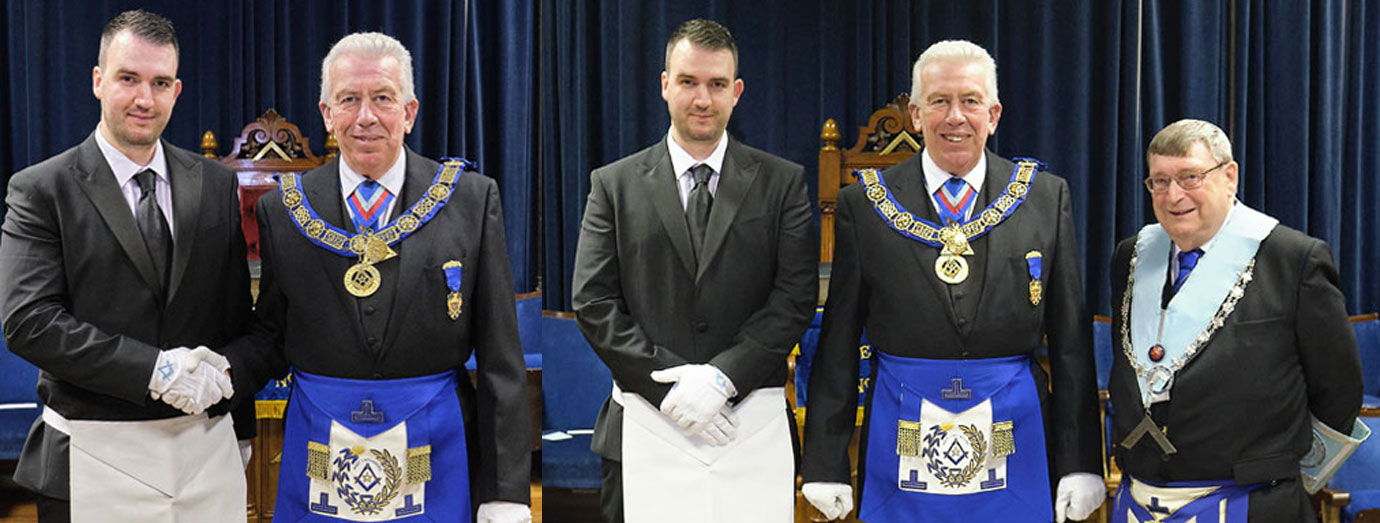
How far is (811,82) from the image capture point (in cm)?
530

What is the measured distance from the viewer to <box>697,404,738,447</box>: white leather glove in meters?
2.40

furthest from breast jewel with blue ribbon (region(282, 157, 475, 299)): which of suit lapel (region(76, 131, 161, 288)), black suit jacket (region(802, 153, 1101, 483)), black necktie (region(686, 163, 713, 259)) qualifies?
black suit jacket (region(802, 153, 1101, 483))

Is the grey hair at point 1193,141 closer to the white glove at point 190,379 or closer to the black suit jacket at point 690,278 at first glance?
the black suit jacket at point 690,278

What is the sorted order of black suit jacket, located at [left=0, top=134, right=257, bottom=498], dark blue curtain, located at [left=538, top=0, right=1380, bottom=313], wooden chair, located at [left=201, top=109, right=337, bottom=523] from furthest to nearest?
dark blue curtain, located at [left=538, top=0, right=1380, bottom=313] < wooden chair, located at [left=201, top=109, right=337, bottom=523] < black suit jacket, located at [left=0, top=134, right=257, bottom=498]

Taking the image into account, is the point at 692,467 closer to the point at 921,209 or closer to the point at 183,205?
the point at 921,209

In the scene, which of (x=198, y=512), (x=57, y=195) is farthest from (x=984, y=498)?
(x=57, y=195)

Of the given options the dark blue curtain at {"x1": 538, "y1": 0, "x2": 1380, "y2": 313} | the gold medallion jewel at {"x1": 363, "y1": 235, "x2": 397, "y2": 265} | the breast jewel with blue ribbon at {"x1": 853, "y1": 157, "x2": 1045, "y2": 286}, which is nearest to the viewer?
the gold medallion jewel at {"x1": 363, "y1": 235, "x2": 397, "y2": 265}

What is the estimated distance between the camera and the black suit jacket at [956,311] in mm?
2445

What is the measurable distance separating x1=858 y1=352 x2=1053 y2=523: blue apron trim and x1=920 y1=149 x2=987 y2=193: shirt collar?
1.24 ft

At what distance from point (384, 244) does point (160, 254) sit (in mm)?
459

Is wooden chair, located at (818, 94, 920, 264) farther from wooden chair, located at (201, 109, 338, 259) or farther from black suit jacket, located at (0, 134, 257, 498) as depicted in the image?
black suit jacket, located at (0, 134, 257, 498)

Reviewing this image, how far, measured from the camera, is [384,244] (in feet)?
7.79

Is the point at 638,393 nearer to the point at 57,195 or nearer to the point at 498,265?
the point at 498,265

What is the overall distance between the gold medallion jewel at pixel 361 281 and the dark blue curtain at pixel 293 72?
9.10ft
